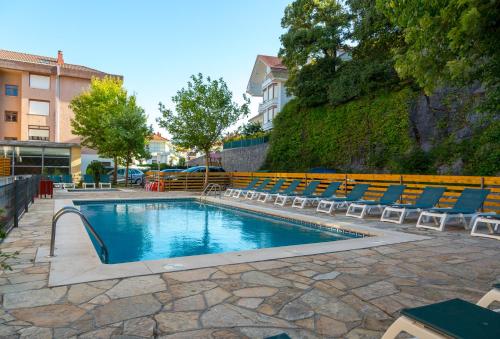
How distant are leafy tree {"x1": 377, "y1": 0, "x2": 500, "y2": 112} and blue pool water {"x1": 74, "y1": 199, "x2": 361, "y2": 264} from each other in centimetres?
401

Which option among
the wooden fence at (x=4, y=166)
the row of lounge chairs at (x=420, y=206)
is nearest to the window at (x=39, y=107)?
the wooden fence at (x=4, y=166)

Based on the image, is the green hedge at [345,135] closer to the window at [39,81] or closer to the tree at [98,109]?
the tree at [98,109]

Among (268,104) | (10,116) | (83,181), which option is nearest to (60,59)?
(10,116)

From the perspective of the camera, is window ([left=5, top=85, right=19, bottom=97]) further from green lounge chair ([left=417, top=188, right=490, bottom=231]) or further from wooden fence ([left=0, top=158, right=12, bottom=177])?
green lounge chair ([left=417, top=188, right=490, bottom=231])

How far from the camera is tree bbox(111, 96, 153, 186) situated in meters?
23.3

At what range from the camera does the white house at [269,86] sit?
35.8 metres

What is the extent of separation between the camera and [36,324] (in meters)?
2.91

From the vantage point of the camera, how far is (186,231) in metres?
9.52

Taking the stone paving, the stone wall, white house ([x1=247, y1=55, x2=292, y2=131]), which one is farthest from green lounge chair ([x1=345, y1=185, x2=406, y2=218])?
white house ([x1=247, y1=55, x2=292, y2=131])

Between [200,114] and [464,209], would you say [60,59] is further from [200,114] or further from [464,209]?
[464,209]

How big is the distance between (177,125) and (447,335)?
20334 millimetres

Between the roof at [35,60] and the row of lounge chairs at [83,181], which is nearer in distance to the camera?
the row of lounge chairs at [83,181]

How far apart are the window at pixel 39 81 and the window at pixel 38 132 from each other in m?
3.80

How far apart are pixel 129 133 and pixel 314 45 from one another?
13707 millimetres
